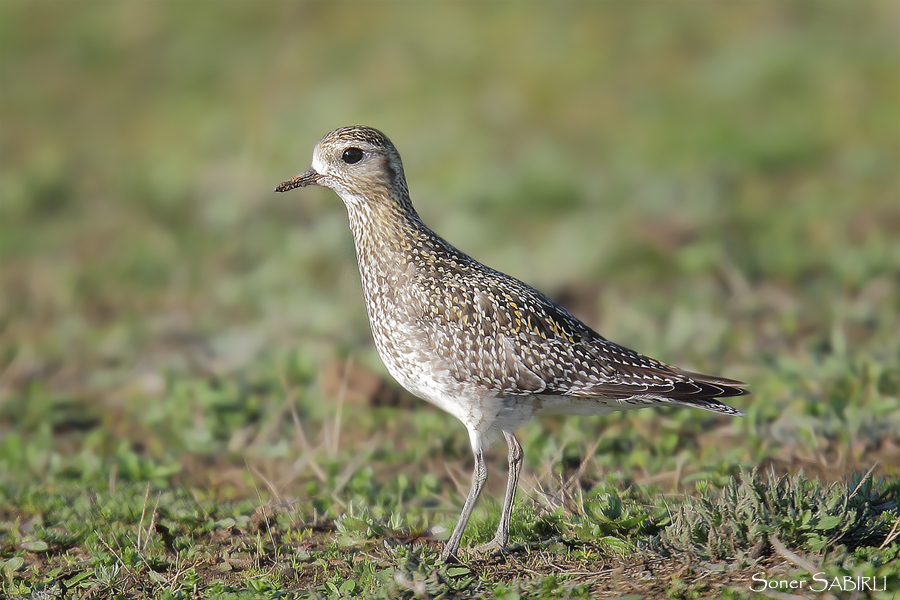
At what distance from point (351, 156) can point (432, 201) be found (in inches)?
239

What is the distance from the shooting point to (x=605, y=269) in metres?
10.8

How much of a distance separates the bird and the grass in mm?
502

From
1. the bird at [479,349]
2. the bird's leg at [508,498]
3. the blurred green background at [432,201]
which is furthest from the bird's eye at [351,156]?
the bird's leg at [508,498]

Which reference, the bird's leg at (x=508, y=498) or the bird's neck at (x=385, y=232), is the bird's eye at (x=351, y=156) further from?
the bird's leg at (x=508, y=498)

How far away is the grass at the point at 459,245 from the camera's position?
5.54 metres

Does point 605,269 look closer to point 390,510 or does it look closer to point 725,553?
point 390,510

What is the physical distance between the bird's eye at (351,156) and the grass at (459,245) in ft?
2.33

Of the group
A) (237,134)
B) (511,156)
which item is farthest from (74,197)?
(511,156)

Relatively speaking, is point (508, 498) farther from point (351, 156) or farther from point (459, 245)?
point (459, 245)

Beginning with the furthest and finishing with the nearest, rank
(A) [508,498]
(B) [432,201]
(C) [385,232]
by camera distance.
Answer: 1. (B) [432,201]
2. (C) [385,232]
3. (A) [508,498]

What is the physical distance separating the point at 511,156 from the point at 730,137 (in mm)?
2927

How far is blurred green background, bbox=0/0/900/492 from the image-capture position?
337 inches

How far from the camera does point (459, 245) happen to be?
11.7m

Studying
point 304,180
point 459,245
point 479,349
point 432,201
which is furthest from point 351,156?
point 432,201
